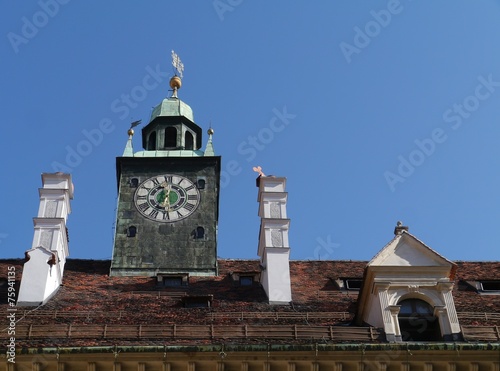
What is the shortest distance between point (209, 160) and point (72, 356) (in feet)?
59.9

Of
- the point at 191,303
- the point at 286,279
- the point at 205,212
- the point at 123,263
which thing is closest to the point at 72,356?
the point at 191,303

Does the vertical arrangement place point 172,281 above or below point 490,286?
above

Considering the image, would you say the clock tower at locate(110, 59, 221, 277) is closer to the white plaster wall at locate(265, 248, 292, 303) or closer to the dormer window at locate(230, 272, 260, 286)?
the dormer window at locate(230, 272, 260, 286)

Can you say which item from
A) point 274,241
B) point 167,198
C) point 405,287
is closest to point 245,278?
point 274,241

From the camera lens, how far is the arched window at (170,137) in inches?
1747

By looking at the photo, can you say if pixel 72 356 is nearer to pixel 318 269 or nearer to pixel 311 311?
pixel 311 311

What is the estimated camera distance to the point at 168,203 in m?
40.6

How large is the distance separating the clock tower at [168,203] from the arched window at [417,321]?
34.0 ft

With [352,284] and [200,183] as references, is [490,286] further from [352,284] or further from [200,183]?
[200,183]

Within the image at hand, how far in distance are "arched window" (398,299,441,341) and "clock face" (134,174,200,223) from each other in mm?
13870

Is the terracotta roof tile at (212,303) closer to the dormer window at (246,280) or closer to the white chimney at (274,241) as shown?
the dormer window at (246,280)

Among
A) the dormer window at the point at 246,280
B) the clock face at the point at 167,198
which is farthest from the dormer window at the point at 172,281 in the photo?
the clock face at the point at 167,198

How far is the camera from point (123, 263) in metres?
37.6

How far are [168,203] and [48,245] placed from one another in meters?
7.39
